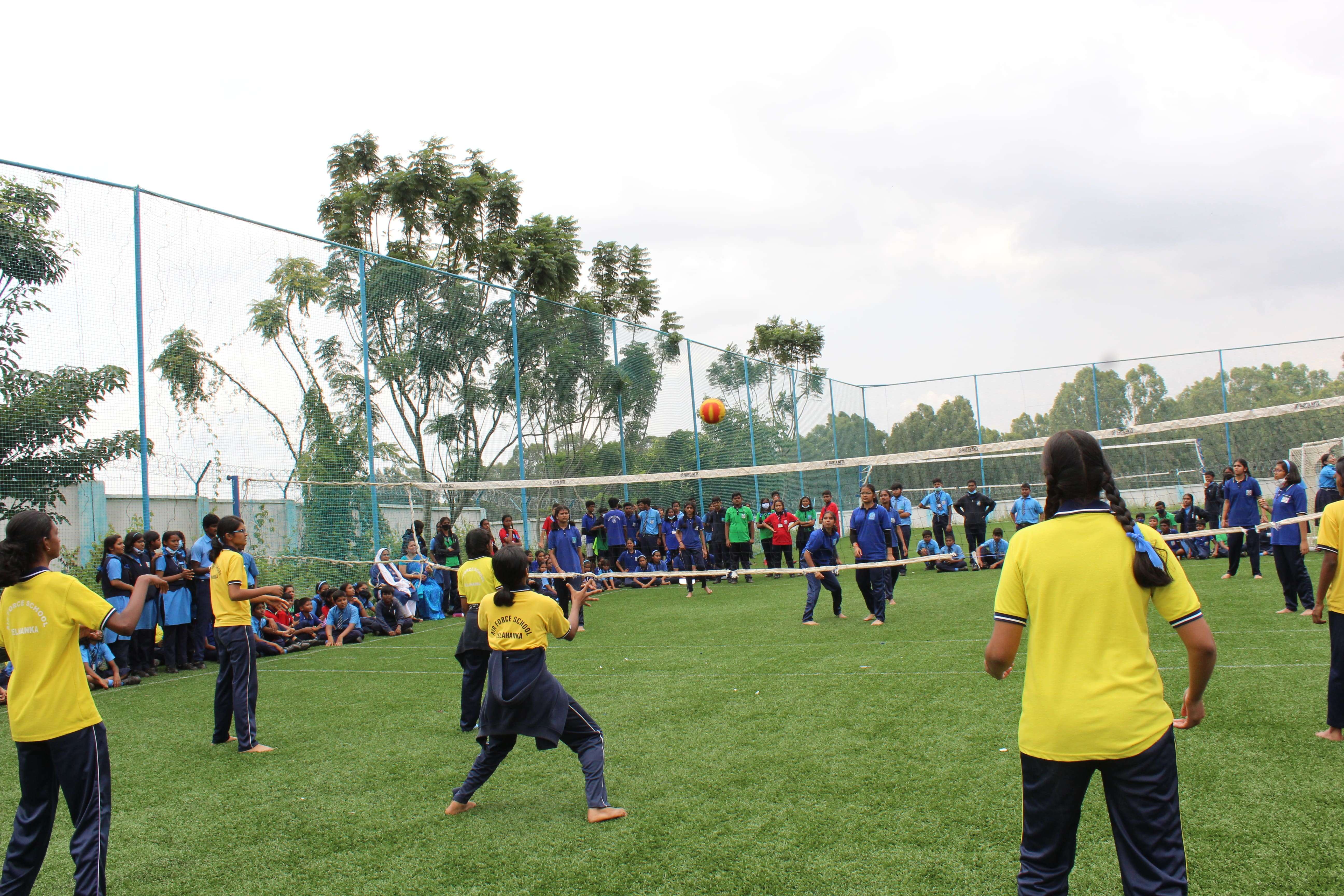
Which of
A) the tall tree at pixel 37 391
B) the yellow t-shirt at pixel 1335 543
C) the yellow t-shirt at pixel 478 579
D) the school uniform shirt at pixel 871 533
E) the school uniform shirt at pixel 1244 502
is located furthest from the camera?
the school uniform shirt at pixel 1244 502

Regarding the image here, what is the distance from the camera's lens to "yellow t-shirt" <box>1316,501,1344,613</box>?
5094 mm

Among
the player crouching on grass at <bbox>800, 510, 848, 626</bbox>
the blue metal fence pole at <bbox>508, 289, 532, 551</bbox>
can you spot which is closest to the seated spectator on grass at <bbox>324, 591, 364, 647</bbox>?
the blue metal fence pole at <bbox>508, 289, 532, 551</bbox>

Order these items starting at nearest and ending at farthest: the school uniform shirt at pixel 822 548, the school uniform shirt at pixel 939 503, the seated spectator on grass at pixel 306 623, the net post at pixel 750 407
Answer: the school uniform shirt at pixel 822 548 → the seated spectator on grass at pixel 306 623 → the school uniform shirt at pixel 939 503 → the net post at pixel 750 407

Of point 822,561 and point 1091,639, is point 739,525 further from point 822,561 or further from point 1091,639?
point 1091,639

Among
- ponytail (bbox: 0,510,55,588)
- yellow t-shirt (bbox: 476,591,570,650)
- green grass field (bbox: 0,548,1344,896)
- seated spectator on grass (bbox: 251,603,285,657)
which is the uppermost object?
ponytail (bbox: 0,510,55,588)

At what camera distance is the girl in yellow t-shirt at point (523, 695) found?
4.57 meters

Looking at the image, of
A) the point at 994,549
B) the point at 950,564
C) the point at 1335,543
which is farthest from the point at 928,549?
the point at 1335,543

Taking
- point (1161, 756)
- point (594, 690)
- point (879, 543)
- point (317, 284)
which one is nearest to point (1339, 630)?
A: point (1161, 756)

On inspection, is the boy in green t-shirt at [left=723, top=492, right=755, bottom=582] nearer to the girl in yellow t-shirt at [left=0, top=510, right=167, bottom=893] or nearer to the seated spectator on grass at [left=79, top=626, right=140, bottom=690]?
the seated spectator on grass at [left=79, top=626, right=140, bottom=690]

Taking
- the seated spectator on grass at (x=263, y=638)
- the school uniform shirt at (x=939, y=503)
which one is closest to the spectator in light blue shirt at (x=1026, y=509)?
the school uniform shirt at (x=939, y=503)

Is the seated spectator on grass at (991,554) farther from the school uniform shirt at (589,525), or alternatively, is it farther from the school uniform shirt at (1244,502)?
the school uniform shirt at (589,525)

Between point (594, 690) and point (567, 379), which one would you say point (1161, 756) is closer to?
point (594, 690)

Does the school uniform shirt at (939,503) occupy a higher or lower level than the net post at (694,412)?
lower

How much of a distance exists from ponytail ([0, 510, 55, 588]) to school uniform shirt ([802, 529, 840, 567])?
29.7ft
